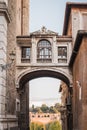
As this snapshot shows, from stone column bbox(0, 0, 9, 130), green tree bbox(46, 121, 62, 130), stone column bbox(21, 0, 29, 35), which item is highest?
stone column bbox(21, 0, 29, 35)

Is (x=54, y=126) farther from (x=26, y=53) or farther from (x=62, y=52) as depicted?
(x=26, y=53)

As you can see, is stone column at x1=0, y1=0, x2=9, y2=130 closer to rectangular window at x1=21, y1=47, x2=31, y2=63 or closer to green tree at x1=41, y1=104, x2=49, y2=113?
rectangular window at x1=21, y1=47, x2=31, y2=63

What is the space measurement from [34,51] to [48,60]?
4.50 ft

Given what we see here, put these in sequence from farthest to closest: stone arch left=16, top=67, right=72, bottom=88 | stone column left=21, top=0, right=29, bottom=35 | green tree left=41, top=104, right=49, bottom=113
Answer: green tree left=41, top=104, right=49, bottom=113 < stone column left=21, top=0, right=29, bottom=35 < stone arch left=16, top=67, right=72, bottom=88

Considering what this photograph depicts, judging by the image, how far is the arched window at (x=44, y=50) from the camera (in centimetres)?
3042

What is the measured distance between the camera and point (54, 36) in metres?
30.3

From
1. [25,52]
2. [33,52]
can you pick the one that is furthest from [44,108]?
[33,52]

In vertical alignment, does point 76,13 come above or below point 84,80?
above

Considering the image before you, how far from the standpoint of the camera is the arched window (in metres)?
30.4

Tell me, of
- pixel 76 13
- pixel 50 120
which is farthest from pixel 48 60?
pixel 50 120

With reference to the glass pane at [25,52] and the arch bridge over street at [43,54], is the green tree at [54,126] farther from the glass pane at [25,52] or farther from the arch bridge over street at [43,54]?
the glass pane at [25,52]

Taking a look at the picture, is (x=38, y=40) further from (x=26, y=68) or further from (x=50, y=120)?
(x=50, y=120)

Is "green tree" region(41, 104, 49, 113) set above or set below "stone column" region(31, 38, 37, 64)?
below

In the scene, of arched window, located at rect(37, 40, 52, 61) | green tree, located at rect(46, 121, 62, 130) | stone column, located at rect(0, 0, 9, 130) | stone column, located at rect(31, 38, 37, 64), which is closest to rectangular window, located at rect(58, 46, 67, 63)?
arched window, located at rect(37, 40, 52, 61)
